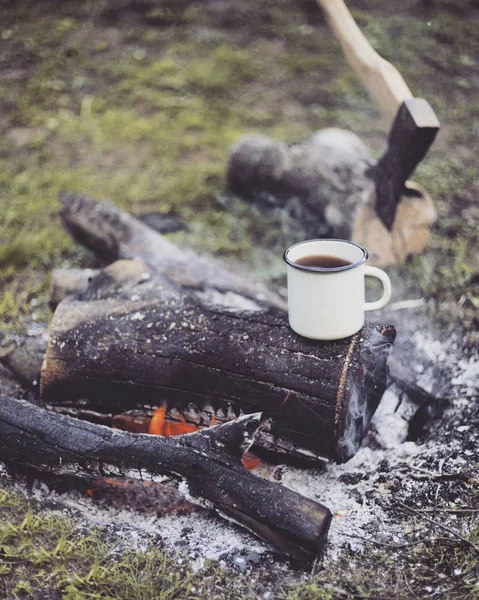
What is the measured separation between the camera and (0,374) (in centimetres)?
244

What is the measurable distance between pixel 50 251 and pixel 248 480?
233 cm

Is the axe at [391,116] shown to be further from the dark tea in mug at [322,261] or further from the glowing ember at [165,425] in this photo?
the glowing ember at [165,425]

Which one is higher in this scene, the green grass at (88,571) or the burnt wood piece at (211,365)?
the burnt wood piece at (211,365)

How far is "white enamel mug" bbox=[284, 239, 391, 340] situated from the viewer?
174cm

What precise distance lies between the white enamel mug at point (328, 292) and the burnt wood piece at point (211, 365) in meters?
0.08

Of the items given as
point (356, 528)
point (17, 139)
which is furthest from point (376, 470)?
point (17, 139)

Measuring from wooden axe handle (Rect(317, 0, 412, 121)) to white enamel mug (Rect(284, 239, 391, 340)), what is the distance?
116cm

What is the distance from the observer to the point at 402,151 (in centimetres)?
264

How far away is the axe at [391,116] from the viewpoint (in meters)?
2.52

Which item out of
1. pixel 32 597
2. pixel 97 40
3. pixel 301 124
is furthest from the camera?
pixel 97 40

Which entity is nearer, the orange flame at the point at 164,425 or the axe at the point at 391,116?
the orange flame at the point at 164,425

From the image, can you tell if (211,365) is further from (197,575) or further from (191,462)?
(197,575)

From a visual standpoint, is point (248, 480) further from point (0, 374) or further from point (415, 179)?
point (415, 179)

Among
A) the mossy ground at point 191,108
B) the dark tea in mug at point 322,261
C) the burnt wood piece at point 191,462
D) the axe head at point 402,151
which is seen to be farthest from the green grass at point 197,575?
the axe head at point 402,151
